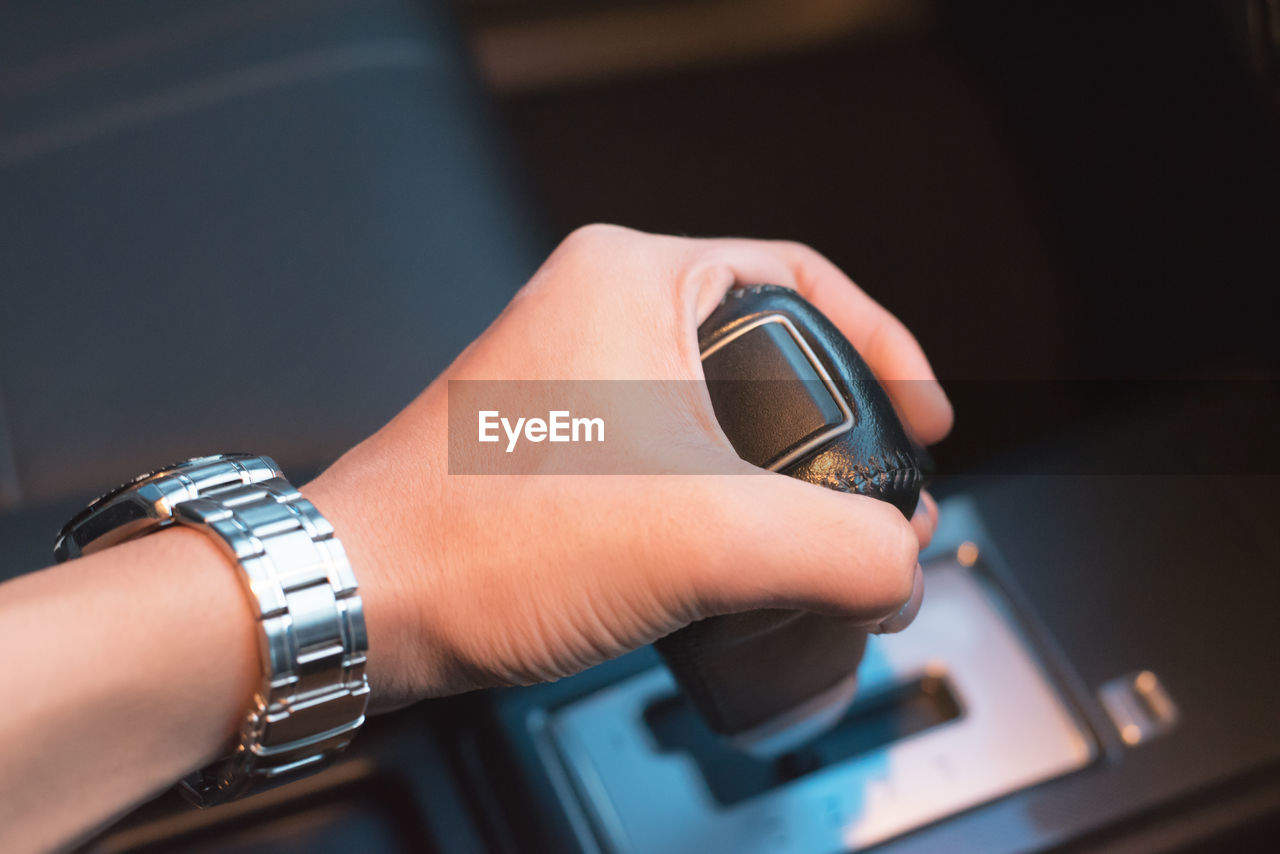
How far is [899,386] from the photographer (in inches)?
28.5

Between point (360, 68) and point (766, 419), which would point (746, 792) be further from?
point (360, 68)

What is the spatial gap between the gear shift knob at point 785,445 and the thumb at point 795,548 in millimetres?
39

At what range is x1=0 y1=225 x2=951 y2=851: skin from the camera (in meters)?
0.52

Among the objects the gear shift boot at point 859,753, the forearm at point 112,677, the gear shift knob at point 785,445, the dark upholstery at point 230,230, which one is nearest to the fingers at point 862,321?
the gear shift knob at point 785,445

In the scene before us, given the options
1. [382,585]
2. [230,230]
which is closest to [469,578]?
[382,585]

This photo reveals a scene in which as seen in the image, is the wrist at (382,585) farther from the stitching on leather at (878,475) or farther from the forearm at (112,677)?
the stitching on leather at (878,475)

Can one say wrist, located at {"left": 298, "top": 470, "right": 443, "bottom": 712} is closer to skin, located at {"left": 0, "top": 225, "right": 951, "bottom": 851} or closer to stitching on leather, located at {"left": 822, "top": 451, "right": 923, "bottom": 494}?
skin, located at {"left": 0, "top": 225, "right": 951, "bottom": 851}

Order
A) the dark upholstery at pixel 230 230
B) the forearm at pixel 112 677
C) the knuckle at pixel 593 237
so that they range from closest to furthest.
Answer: the forearm at pixel 112 677 → the knuckle at pixel 593 237 → the dark upholstery at pixel 230 230

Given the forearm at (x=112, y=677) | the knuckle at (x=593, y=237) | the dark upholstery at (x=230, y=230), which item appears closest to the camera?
the forearm at (x=112, y=677)

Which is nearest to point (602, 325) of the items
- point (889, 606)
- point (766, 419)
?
point (766, 419)

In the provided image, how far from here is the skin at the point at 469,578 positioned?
517 millimetres

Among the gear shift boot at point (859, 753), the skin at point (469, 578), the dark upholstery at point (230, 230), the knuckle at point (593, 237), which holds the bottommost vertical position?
the gear shift boot at point (859, 753)

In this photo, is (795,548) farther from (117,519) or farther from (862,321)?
(117,519)

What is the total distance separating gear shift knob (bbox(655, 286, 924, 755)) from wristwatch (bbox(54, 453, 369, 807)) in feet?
0.63
